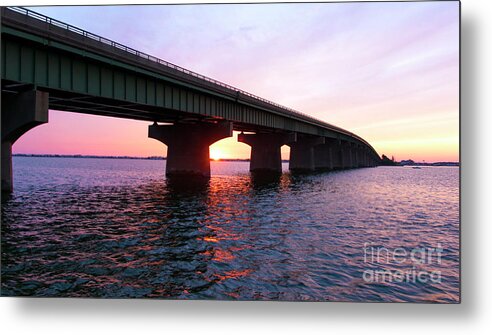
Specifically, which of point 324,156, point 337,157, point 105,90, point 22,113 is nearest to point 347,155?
point 337,157

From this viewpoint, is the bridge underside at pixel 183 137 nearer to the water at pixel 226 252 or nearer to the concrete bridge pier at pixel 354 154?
the concrete bridge pier at pixel 354 154

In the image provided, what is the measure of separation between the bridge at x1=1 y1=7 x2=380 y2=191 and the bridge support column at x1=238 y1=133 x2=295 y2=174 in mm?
10678

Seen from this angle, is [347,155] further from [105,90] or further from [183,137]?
[105,90]

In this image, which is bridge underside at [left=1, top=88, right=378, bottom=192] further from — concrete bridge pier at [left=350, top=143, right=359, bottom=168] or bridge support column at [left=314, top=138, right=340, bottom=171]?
concrete bridge pier at [left=350, top=143, right=359, bottom=168]

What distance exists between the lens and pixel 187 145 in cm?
4288

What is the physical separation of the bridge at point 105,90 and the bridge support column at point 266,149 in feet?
35.0

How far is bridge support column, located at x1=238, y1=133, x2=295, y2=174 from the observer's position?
2420 inches

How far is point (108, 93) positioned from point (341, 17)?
16173mm

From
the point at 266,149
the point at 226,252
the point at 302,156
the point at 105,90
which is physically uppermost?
the point at 105,90

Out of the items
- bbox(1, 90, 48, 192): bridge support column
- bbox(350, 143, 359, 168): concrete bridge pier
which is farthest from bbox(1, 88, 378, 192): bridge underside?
bbox(350, 143, 359, 168): concrete bridge pier

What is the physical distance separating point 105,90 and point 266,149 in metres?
44.6

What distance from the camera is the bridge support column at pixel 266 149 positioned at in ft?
202

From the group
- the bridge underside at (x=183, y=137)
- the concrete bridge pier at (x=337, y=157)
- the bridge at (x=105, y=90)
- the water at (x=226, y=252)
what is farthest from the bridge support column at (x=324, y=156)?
the water at (x=226, y=252)

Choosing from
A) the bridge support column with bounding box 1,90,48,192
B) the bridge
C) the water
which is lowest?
the water
